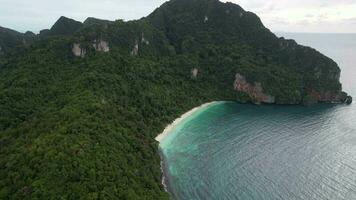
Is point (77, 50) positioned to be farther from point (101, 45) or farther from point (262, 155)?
point (262, 155)

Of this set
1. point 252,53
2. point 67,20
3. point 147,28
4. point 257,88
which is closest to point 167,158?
point 257,88

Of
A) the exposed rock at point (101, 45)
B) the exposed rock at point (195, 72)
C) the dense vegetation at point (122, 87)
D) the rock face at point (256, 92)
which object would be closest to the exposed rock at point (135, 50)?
the dense vegetation at point (122, 87)

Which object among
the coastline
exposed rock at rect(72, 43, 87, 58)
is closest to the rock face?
the coastline

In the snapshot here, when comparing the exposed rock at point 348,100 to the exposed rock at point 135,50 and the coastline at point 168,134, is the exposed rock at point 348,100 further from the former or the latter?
the exposed rock at point 135,50

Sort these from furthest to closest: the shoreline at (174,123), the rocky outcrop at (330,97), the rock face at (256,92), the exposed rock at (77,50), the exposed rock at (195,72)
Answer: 1. the rocky outcrop at (330,97)
2. the exposed rock at (195,72)
3. the rock face at (256,92)
4. the exposed rock at (77,50)
5. the shoreline at (174,123)

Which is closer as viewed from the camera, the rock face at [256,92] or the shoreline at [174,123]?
the shoreline at [174,123]

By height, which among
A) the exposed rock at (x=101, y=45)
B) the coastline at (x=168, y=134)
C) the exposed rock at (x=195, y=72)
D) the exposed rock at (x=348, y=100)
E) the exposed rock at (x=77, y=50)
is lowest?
the coastline at (x=168, y=134)

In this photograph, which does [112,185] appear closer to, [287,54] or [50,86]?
[50,86]
